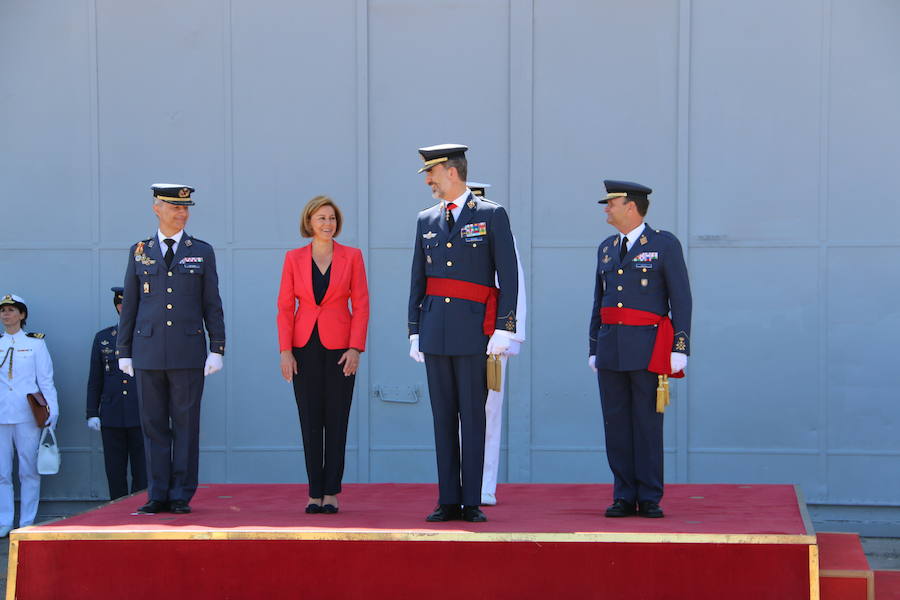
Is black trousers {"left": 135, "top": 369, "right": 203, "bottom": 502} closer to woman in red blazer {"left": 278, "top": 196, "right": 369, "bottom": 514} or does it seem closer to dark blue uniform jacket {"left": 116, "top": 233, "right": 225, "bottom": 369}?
dark blue uniform jacket {"left": 116, "top": 233, "right": 225, "bottom": 369}

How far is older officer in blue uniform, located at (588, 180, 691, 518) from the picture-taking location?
5367 millimetres

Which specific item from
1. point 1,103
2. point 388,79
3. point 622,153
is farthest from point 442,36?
point 1,103

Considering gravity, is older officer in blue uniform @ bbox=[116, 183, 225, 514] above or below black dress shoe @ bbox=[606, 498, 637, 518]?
above

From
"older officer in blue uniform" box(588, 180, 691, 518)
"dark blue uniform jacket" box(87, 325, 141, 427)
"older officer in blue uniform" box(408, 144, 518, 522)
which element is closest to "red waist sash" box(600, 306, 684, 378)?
"older officer in blue uniform" box(588, 180, 691, 518)

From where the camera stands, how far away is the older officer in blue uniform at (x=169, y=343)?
5.66m

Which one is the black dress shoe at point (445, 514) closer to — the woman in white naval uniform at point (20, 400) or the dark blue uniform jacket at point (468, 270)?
the dark blue uniform jacket at point (468, 270)

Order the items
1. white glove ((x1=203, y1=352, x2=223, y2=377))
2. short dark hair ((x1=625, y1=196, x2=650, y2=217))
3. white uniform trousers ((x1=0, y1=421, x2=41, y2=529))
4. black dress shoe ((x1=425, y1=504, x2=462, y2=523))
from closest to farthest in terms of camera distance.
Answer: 1. black dress shoe ((x1=425, y1=504, x2=462, y2=523))
2. short dark hair ((x1=625, y1=196, x2=650, y2=217))
3. white glove ((x1=203, y1=352, x2=223, y2=377))
4. white uniform trousers ((x1=0, y1=421, x2=41, y2=529))

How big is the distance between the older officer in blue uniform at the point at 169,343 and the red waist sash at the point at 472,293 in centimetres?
121

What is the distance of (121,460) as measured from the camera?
8.27m

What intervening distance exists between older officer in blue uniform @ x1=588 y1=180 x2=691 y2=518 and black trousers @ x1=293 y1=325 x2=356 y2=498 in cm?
126

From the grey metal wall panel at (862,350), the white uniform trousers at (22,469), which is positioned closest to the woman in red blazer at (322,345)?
the white uniform trousers at (22,469)

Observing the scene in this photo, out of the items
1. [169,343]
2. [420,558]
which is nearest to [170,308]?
[169,343]

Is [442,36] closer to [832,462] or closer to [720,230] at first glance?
[720,230]

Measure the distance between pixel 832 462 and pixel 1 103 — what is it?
21.7 feet
